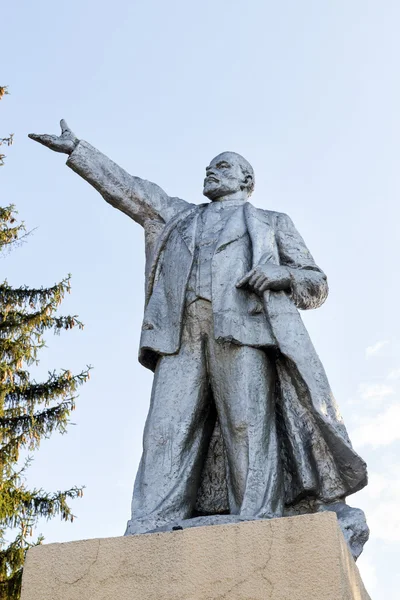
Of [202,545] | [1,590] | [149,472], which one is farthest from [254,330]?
[1,590]

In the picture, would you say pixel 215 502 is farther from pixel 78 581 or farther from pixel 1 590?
pixel 1 590

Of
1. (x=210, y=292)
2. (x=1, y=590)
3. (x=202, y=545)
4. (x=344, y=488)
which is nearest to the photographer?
(x=202, y=545)

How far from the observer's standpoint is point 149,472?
5.43m

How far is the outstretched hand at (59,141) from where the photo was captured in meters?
6.53

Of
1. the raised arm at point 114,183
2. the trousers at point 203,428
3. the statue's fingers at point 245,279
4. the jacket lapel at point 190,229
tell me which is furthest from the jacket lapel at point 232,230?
the raised arm at point 114,183

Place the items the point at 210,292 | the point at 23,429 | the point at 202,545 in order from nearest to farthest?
1. the point at 202,545
2. the point at 210,292
3. the point at 23,429

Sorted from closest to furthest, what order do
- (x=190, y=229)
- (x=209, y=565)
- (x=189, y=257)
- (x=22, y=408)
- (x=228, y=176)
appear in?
(x=209, y=565) → (x=189, y=257) → (x=190, y=229) → (x=228, y=176) → (x=22, y=408)

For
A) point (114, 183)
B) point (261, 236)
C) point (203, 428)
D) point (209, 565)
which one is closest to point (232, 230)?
point (261, 236)

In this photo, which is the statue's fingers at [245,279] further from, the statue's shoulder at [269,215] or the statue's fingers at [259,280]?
the statue's shoulder at [269,215]

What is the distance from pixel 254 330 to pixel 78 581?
1.73 meters

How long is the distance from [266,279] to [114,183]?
55.1 inches

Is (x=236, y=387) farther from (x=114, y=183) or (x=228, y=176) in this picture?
(x=114, y=183)

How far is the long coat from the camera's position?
535 centimetres

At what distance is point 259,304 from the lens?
5.75m
